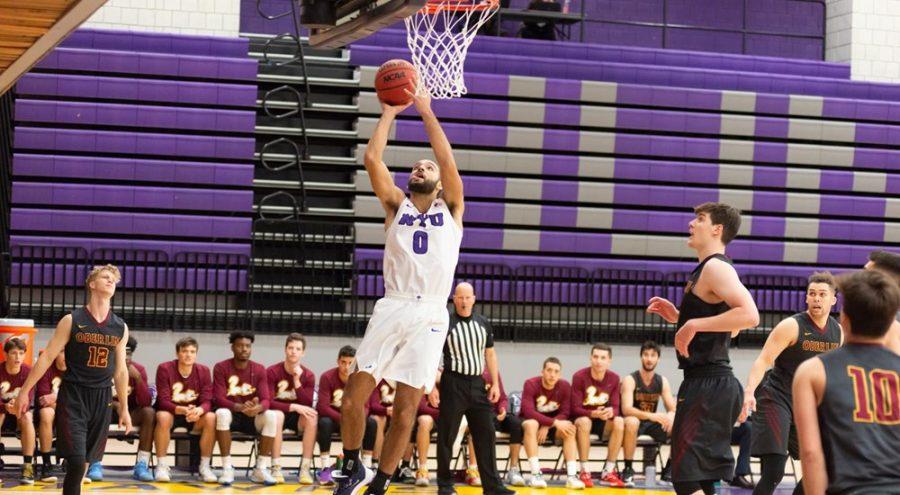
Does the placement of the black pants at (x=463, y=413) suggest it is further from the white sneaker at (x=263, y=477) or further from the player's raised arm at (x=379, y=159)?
the player's raised arm at (x=379, y=159)

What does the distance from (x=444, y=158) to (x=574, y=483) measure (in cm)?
513

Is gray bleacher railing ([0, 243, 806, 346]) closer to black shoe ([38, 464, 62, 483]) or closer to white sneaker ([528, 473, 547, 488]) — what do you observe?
black shoe ([38, 464, 62, 483])

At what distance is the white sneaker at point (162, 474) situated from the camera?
10094 mm

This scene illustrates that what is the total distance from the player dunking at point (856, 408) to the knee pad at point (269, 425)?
7.15 meters

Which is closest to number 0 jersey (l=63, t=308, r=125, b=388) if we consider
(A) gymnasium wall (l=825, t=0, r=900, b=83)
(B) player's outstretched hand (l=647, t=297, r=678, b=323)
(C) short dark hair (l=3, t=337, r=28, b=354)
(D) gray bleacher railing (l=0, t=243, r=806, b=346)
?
(C) short dark hair (l=3, t=337, r=28, b=354)

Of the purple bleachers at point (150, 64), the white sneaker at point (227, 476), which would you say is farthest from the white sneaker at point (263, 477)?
the purple bleachers at point (150, 64)

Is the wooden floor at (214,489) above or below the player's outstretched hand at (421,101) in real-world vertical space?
below

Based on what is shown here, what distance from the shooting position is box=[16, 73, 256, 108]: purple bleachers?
1430 centimetres

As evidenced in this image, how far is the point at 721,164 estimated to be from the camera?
52.1ft

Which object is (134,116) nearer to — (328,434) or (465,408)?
(328,434)

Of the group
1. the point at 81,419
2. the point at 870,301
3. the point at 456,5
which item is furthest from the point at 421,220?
the point at 456,5

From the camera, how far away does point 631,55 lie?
16094 millimetres

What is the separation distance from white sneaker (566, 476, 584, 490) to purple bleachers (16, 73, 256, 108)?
6443 mm

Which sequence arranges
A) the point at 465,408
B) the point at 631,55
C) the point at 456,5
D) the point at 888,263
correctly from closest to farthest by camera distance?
the point at 888,263 → the point at 465,408 → the point at 456,5 → the point at 631,55
